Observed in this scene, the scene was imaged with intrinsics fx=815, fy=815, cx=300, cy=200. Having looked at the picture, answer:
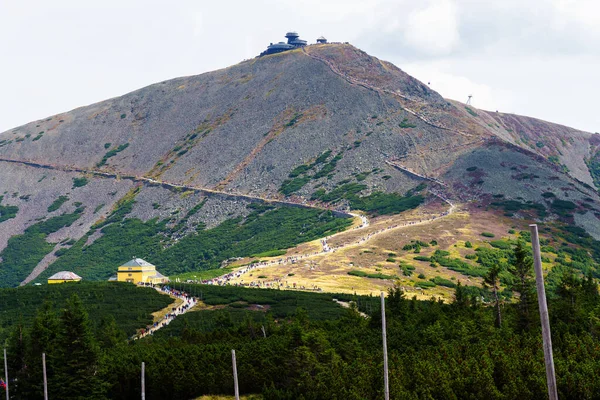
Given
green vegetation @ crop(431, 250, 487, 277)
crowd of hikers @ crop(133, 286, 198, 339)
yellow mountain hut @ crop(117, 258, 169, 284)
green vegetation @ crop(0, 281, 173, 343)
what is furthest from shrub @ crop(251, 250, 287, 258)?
green vegetation @ crop(0, 281, 173, 343)

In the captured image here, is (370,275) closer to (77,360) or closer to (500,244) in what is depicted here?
(500,244)

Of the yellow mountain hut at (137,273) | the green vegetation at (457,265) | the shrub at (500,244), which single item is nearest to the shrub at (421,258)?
the green vegetation at (457,265)

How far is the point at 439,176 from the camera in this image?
602 feet

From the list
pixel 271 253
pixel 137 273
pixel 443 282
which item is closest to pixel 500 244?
pixel 443 282

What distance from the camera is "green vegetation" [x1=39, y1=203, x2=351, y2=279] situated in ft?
537

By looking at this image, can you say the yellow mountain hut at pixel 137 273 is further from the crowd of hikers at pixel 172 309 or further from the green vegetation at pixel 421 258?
the green vegetation at pixel 421 258

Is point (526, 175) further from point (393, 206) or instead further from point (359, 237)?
point (359, 237)

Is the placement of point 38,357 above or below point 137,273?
below

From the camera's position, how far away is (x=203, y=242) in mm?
179000

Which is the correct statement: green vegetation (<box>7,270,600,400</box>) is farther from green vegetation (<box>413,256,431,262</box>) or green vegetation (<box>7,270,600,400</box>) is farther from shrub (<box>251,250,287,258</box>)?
shrub (<box>251,250,287,258</box>)

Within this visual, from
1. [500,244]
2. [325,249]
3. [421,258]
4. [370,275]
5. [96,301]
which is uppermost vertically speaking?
[325,249]

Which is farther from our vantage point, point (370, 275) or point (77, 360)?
point (370, 275)

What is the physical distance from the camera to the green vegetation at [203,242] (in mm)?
163750

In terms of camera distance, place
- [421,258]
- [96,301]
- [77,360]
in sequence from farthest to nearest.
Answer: [421,258] < [96,301] < [77,360]
